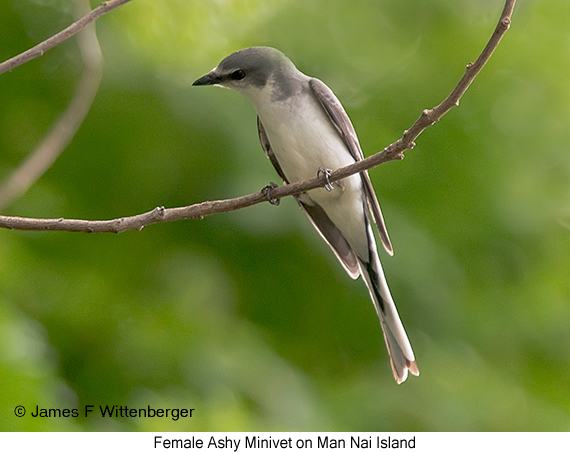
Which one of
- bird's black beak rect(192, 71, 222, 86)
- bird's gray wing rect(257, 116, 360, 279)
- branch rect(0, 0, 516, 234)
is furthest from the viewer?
bird's gray wing rect(257, 116, 360, 279)

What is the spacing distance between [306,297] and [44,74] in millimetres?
1405

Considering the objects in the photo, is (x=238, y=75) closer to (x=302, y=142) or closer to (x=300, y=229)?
(x=302, y=142)

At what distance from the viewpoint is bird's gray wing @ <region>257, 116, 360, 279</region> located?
2.04 meters

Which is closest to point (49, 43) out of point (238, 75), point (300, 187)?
point (300, 187)

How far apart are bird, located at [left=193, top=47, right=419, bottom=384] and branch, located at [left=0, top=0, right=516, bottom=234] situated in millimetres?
452

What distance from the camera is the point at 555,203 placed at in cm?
248

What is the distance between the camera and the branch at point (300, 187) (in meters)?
1.04

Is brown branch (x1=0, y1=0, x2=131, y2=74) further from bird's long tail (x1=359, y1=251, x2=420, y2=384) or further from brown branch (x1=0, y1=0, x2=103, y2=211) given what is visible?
bird's long tail (x1=359, y1=251, x2=420, y2=384)

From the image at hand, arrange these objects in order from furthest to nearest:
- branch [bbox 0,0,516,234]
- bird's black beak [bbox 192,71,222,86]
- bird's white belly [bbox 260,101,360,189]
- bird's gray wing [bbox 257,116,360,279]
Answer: bird's gray wing [bbox 257,116,360,279] < bird's white belly [bbox 260,101,360,189] < bird's black beak [bbox 192,71,222,86] < branch [bbox 0,0,516,234]

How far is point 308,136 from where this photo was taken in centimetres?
183

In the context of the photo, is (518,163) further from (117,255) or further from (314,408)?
(117,255)

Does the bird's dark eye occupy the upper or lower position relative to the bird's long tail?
upper

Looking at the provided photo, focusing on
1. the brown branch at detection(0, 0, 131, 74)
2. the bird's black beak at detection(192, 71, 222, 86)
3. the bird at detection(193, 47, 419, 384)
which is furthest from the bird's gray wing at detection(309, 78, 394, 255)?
the brown branch at detection(0, 0, 131, 74)

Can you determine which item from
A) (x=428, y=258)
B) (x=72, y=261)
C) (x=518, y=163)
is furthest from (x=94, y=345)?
(x=518, y=163)
